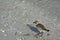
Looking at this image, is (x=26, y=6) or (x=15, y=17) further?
(x=26, y=6)

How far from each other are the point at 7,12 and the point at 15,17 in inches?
19.5

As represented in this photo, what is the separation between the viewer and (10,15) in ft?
27.2

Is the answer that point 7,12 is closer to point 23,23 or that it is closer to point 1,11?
point 1,11

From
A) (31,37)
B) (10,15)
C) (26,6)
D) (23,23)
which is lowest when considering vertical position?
(31,37)

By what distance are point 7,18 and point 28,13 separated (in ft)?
2.53

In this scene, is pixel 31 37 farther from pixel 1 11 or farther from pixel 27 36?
pixel 1 11

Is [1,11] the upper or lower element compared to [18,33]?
upper

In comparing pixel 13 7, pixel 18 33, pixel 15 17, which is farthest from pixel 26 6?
pixel 18 33

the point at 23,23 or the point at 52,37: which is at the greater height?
the point at 23,23

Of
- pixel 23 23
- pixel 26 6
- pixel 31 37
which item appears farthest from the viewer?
pixel 26 6

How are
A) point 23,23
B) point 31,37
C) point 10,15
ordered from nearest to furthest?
point 31,37 < point 23,23 < point 10,15

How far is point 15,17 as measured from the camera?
8.18 m

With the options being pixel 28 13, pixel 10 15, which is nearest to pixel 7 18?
pixel 10 15

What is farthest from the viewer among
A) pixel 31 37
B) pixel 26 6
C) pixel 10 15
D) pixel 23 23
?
pixel 26 6
